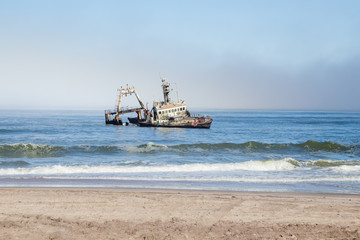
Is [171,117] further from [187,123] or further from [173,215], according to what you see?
[173,215]

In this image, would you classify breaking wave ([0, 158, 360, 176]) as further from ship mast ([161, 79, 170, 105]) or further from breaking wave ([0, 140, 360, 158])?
ship mast ([161, 79, 170, 105])

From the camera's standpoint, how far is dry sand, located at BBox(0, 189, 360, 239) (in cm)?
743

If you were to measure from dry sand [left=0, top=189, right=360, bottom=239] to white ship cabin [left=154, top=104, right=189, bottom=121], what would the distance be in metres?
44.1

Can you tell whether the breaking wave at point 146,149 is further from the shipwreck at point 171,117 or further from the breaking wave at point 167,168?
the shipwreck at point 171,117

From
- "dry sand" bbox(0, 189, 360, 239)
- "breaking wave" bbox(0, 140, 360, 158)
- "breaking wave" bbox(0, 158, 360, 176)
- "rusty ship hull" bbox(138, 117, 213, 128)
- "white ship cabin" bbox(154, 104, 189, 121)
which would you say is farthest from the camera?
"white ship cabin" bbox(154, 104, 189, 121)

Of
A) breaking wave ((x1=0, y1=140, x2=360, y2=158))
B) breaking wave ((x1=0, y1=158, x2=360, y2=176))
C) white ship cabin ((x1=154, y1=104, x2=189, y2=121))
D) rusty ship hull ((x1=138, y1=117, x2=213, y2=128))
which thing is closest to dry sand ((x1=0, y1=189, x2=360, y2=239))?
breaking wave ((x1=0, y1=158, x2=360, y2=176))

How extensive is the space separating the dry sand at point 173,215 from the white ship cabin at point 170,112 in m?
44.1

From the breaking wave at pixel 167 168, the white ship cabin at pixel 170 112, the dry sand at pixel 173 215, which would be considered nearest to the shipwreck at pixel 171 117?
the white ship cabin at pixel 170 112

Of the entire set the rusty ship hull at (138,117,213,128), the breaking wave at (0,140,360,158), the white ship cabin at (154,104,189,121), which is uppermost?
the white ship cabin at (154,104,189,121)

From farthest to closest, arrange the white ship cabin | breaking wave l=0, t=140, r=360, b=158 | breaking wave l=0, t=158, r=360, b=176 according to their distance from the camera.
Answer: the white ship cabin
breaking wave l=0, t=140, r=360, b=158
breaking wave l=0, t=158, r=360, b=176

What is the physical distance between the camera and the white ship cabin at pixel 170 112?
183 feet

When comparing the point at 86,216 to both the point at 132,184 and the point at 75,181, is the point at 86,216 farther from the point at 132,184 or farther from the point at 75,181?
the point at 75,181

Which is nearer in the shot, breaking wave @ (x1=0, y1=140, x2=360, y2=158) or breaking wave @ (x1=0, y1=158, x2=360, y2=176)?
breaking wave @ (x1=0, y1=158, x2=360, y2=176)

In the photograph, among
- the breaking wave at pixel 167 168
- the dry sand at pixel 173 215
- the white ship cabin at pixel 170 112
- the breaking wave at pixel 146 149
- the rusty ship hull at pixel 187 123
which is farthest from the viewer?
the white ship cabin at pixel 170 112
